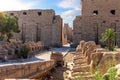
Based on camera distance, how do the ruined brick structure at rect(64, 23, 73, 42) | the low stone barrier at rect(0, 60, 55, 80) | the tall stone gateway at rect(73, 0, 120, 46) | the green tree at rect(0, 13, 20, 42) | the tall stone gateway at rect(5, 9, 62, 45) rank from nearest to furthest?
1. the low stone barrier at rect(0, 60, 55, 80)
2. the green tree at rect(0, 13, 20, 42)
3. the tall stone gateway at rect(73, 0, 120, 46)
4. the tall stone gateway at rect(5, 9, 62, 45)
5. the ruined brick structure at rect(64, 23, 73, 42)

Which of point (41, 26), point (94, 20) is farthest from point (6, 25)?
point (94, 20)

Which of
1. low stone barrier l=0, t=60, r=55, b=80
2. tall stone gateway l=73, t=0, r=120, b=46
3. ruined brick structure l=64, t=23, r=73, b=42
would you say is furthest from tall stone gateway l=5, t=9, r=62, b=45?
low stone barrier l=0, t=60, r=55, b=80

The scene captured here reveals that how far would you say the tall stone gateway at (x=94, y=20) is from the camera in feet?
119

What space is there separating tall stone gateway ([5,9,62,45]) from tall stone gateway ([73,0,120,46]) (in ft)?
10.6

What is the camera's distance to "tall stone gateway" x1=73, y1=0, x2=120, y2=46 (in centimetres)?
3631

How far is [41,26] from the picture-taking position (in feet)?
133

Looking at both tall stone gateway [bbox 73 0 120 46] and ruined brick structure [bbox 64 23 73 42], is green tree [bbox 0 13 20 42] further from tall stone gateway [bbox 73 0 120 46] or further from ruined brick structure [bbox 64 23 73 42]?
ruined brick structure [bbox 64 23 73 42]

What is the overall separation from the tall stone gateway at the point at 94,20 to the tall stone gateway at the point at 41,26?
322 cm

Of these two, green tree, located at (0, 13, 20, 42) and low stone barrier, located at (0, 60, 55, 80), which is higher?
green tree, located at (0, 13, 20, 42)

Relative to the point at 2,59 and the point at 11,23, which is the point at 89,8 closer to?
the point at 11,23

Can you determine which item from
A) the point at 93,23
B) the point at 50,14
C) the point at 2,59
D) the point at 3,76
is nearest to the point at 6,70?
the point at 3,76

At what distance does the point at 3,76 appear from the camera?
9898mm

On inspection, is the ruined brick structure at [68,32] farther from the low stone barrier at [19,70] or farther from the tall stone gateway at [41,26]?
the low stone barrier at [19,70]

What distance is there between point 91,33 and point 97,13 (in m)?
2.44
